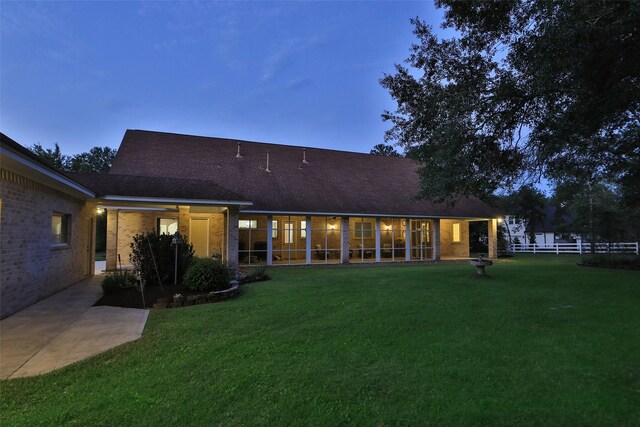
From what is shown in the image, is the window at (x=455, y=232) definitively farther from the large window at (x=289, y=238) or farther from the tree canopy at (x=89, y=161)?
the tree canopy at (x=89, y=161)

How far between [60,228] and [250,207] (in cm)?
803

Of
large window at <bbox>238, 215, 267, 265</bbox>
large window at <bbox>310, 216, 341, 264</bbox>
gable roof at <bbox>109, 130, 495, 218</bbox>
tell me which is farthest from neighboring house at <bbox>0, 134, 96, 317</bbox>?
large window at <bbox>310, 216, 341, 264</bbox>

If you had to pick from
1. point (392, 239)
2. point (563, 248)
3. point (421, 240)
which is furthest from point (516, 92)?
point (563, 248)

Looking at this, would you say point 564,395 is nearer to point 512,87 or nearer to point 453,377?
point 453,377

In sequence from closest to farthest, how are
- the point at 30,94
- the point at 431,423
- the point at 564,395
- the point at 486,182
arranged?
the point at 431,423, the point at 564,395, the point at 486,182, the point at 30,94

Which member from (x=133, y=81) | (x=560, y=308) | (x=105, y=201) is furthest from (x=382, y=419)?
(x=133, y=81)

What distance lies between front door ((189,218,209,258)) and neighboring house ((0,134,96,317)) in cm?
639

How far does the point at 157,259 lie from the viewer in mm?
11039

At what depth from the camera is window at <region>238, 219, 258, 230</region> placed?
19408 mm

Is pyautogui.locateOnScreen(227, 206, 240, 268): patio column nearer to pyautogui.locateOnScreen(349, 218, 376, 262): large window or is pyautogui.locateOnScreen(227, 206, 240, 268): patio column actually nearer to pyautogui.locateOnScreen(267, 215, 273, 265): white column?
pyautogui.locateOnScreen(267, 215, 273, 265): white column

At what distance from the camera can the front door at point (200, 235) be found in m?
19.2

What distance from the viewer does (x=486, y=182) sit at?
37.3ft

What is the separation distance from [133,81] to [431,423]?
192ft

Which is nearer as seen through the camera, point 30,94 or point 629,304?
point 629,304
